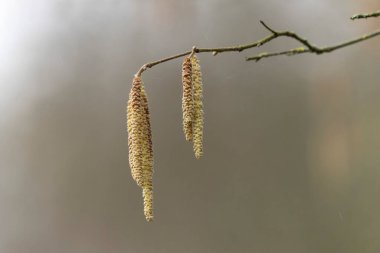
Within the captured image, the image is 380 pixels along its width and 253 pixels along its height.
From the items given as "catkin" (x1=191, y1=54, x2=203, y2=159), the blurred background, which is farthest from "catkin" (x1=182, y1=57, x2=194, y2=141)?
the blurred background

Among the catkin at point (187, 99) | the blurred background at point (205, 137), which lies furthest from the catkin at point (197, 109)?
the blurred background at point (205, 137)

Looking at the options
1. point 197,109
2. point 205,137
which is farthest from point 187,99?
point 205,137

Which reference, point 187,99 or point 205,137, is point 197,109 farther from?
point 205,137

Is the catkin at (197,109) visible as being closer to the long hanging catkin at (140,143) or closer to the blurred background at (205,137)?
the long hanging catkin at (140,143)

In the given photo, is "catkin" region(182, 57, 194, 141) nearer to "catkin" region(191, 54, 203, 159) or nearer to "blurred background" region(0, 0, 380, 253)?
"catkin" region(191, 54, 203, 159)

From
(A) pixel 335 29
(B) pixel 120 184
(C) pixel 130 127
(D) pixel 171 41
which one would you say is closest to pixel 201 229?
(B) pixel 120 184

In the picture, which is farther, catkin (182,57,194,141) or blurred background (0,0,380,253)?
blurred background (0,0,380,253)

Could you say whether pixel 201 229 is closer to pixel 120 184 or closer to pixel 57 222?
pixel 120 184
